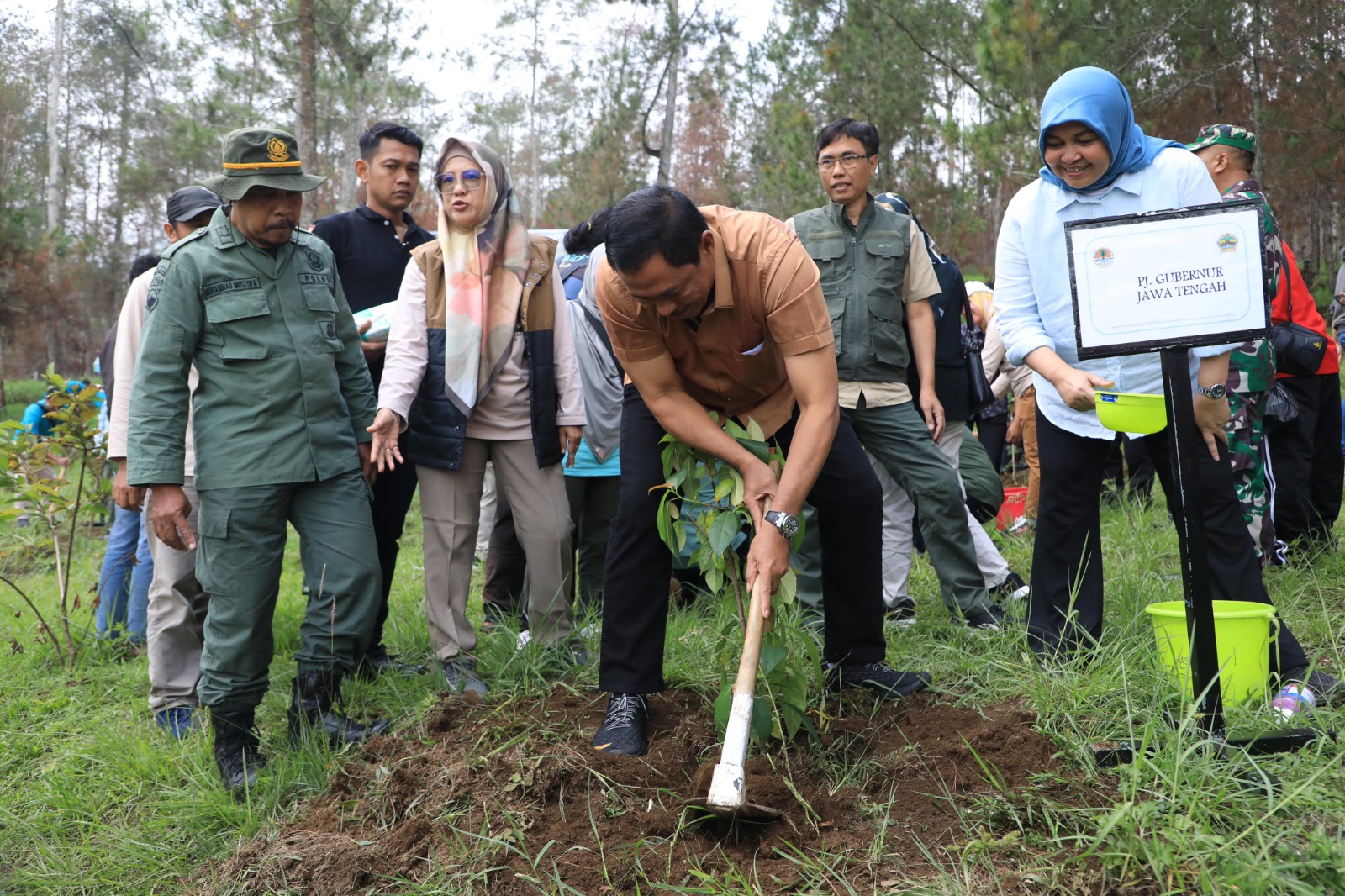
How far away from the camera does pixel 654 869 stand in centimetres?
228

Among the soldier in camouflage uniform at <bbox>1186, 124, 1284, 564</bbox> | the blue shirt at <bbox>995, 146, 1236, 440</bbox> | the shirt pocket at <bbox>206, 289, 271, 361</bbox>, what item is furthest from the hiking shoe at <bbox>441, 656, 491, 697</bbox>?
the soldier in camouflage uniform at <bbox>1186, 124, 1284, 564</bbox>

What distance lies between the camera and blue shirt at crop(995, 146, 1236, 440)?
9.56 ft

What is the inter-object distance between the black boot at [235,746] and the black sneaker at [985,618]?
246 centimetres

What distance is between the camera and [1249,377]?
3.54 m

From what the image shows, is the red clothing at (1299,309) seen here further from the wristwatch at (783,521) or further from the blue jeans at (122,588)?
the blue jeans at (122,588)

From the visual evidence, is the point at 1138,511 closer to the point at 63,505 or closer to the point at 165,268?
the point at 165,268

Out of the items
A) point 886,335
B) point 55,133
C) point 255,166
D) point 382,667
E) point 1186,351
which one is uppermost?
point 55,133

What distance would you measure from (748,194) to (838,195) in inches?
630

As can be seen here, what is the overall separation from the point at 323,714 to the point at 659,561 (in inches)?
50.5

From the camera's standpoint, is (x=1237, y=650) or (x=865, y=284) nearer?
(x=1237, y=650)

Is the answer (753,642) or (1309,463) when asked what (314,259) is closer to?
(753,642)

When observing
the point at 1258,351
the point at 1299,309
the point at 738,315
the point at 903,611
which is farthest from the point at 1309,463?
the point at 738,315

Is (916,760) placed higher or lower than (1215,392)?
lower

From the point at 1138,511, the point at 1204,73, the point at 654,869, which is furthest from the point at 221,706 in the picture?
the point at 1204,73
